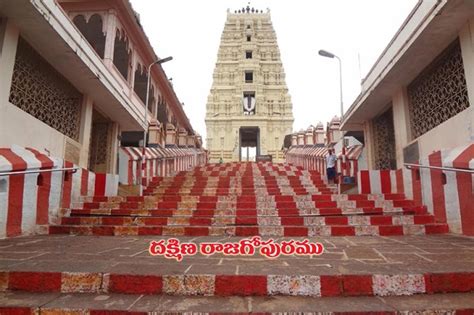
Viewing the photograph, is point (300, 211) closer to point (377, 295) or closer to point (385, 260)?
point (385, 260)

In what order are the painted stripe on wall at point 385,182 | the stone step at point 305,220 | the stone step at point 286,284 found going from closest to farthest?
1. the stone step at point 286,284
2. the stone step at point 305,220
3. the painted stripe on wall at point 385,182

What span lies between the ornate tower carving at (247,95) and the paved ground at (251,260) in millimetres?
24812

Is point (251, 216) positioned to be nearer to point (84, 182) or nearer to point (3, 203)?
point (3, 203)

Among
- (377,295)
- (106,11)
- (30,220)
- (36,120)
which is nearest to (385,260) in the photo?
(377,295)

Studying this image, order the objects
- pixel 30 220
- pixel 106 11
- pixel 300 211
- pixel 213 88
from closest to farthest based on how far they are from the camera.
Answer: pixel 30 220, pixel 300 211, pixel 106 11, pixel 213 88

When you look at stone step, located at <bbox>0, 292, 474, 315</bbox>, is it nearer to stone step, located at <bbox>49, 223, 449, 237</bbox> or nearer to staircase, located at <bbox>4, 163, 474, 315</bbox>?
staircase, located at <bbox>4, 163, 474, 315</bbox>

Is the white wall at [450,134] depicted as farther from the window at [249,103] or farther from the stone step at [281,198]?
the window at [249,103]

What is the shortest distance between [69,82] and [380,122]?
8.28 metres

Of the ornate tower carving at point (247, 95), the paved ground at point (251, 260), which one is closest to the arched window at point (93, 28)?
the paved ground at point (251, 260)

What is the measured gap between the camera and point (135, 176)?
9273mm

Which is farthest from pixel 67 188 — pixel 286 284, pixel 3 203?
pixel 286 284

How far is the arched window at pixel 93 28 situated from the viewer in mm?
11133

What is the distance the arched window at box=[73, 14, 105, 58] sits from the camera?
1113cm

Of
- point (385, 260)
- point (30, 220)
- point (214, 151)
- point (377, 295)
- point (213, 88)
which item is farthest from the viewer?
point (213, 88)
